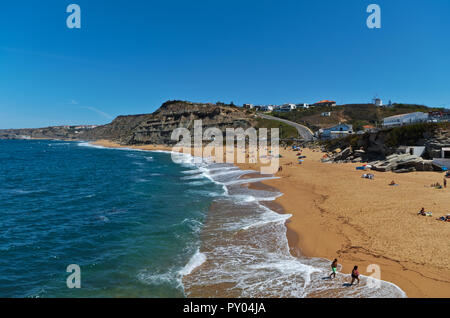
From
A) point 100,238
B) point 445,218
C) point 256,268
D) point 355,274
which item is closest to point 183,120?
point 100,238

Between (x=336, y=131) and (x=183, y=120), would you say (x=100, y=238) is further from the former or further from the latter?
(x=183, y=120)

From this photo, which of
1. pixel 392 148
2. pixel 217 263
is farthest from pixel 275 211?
pixel 392 148

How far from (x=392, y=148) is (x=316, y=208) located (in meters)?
25.4

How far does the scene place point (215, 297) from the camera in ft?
33.0

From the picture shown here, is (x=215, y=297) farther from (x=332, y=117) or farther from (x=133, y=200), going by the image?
(x=332, y=117)

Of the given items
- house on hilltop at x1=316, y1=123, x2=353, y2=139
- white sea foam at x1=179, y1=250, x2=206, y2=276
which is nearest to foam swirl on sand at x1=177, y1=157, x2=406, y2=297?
white sea foam at x1=179, y1=250, x2=206, y2=276

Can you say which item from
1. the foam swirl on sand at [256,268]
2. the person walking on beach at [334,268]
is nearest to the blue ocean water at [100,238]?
the foam swirl on sand at [256,268]

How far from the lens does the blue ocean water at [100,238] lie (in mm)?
11156

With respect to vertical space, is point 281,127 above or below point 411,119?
above

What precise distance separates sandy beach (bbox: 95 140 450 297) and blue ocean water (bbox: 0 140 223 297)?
737cm

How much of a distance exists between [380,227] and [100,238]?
17.7 metres

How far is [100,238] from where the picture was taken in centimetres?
1614

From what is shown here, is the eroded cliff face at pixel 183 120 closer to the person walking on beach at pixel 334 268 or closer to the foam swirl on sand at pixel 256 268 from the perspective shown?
the foam swirl on sand at pixel 256 268
